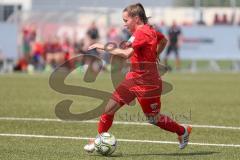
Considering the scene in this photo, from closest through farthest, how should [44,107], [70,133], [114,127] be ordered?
[70,133] → [114,127] → [44,107]

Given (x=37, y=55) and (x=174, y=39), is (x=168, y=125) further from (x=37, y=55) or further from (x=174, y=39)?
(x=37, y=55)

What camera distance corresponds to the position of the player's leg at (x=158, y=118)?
9102 millimetres

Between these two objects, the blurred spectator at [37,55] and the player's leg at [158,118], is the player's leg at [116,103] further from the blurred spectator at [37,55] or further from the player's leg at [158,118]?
the blurred spectator at [37,55]

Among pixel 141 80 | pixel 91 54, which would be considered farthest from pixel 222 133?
pixel 91 54

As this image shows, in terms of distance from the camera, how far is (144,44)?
8789 millimetres

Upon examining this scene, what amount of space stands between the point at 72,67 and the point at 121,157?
21.5 m

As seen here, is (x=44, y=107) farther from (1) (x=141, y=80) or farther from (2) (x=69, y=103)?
(1) (x=141, y=80)

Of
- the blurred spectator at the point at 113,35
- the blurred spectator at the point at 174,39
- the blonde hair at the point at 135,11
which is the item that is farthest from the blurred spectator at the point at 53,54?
the blonde hair at the point at 135,11

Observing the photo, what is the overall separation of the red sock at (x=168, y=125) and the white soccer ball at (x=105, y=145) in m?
0.67

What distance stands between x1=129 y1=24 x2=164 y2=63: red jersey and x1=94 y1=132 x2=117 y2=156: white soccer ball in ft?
3.26

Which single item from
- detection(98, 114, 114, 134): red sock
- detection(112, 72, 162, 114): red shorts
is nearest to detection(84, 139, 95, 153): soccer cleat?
detection(98, 114, 114, 134): red sock

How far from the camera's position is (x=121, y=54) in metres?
8.53

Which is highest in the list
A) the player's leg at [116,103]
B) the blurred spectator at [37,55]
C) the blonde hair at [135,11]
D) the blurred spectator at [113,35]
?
the blonde hair at [135,11]

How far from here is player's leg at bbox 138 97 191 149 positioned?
9.10m
